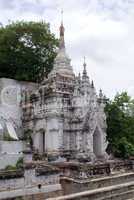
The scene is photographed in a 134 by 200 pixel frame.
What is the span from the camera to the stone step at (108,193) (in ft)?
32.4

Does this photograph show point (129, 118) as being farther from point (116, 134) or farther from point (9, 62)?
point (9, 62)

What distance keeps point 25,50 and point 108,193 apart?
999 inches

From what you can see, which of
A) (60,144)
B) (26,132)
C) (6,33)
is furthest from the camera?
(6,33)

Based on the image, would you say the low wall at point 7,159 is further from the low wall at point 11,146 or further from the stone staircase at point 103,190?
the stone staircase at point 103,190

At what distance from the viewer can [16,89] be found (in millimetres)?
28703

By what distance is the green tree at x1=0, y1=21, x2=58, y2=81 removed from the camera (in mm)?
34344

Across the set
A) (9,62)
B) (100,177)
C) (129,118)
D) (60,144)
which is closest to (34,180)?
(100,177)

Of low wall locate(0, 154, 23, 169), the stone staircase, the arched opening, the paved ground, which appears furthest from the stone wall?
the arched opening

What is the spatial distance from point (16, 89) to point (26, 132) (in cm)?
360

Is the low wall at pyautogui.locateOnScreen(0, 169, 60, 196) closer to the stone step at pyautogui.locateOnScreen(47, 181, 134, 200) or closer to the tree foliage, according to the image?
the stone step at pyautogui.locateOnScreen(47, 181, 134, 200)

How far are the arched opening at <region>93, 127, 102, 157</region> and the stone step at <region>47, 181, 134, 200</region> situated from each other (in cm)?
1489

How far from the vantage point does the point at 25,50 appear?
113 ft

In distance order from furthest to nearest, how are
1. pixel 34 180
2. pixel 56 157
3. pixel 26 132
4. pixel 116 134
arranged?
pixel 116 134
pixel 26 132
pixel 56 157
pixel 34 180

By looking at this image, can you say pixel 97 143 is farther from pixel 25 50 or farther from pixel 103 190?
pixel 103 190
